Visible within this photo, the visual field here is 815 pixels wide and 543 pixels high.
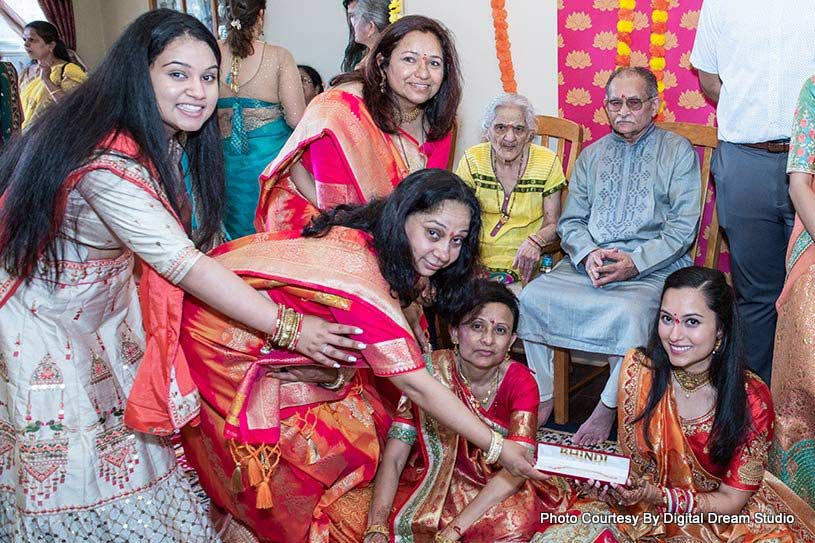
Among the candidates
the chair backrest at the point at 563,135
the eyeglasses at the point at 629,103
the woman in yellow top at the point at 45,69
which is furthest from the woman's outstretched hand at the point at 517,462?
the woman in yellow top at the point at 45,69

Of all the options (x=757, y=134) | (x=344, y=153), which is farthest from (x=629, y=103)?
(x=344, y=153)

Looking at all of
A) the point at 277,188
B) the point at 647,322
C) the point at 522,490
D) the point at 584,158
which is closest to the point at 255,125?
the point at 277,188

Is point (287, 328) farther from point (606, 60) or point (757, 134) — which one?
point (606, 60)

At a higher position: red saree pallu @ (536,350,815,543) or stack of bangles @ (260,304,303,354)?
stack of bangles @ (260,304,303,354)

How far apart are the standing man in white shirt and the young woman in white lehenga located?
6.26 feet

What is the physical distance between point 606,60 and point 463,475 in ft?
7.54

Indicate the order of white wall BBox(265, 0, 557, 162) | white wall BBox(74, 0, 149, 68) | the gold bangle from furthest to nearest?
white wall BBox(74, 0, 149, 68) < white wall BBox(265, 0, 557, 162) < the gold bangle

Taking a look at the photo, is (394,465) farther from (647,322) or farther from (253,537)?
(647,322)

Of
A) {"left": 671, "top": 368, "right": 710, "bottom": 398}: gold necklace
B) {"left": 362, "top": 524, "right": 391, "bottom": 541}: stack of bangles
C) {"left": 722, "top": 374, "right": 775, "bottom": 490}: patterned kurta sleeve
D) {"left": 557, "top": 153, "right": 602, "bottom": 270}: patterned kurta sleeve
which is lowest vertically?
{"left": 362, "top": 524, "right": 391, "bottom": 541}: stack of bangles

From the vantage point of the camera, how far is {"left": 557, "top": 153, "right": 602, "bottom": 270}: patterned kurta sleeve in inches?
143

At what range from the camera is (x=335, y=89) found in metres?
3.12

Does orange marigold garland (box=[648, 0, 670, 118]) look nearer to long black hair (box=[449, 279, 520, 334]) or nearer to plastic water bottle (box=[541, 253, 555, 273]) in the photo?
plastic water bottle (box=[541, 253, 555, 273])

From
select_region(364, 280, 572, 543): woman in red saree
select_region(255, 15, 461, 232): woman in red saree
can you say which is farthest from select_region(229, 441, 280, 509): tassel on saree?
select_region(255, 15, 461, 232): woman in red saree

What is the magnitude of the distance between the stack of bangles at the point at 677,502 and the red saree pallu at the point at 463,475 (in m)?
0.37
